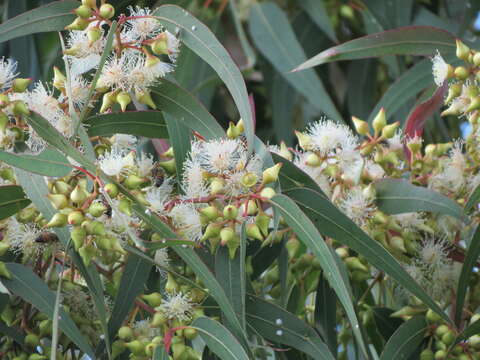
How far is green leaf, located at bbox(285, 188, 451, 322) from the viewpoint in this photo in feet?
4.49

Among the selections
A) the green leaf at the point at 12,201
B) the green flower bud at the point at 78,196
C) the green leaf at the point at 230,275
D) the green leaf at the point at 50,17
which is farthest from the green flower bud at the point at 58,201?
the green leaf at the point at 50,17

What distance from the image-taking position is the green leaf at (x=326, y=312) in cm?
156

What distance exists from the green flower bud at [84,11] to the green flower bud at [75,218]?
1.03ft

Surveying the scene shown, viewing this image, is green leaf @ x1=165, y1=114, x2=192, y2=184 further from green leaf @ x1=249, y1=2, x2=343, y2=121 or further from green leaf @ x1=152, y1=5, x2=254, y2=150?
green leaf @ x1=249, y1=2, x2=343, y2=121

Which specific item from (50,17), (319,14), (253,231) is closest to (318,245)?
(253,231)

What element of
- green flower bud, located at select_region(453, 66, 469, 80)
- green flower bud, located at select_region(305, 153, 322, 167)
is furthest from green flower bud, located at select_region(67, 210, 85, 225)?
green flower bud, located at select_region(453, 66, 469, 80)

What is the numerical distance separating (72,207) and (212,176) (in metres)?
0.20

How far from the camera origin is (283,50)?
8.78 feet

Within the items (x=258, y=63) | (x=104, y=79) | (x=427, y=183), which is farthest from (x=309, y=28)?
(x=104, y=79)

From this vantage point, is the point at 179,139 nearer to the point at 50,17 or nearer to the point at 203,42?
the point at 203,42

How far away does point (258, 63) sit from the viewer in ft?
10.2

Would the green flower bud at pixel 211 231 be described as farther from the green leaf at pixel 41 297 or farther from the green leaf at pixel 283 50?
the green leaf at pixel 283 50

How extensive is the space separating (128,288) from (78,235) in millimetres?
165

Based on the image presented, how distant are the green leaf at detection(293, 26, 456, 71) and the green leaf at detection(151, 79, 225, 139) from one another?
27 centimetres
